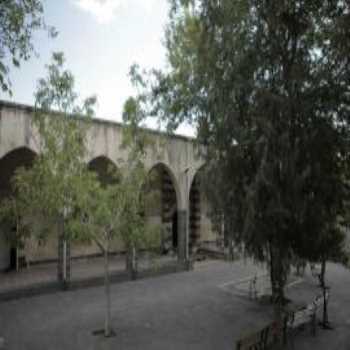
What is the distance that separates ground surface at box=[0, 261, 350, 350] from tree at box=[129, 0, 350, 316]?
336cm

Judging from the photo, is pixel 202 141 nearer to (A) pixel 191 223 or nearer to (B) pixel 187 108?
(B) pixel 187 108

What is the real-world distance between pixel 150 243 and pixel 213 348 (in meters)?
3.06

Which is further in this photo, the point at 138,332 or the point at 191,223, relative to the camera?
the point at 191,223

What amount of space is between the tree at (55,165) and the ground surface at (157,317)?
2752 millimetres

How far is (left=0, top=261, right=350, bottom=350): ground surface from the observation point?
10.3 m

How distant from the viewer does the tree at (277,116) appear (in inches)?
304

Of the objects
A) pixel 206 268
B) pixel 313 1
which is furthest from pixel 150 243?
pixel 206 268

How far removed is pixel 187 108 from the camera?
10.6 m

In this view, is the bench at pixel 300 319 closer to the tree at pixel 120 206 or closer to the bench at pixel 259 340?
the bench at pixel 259 340

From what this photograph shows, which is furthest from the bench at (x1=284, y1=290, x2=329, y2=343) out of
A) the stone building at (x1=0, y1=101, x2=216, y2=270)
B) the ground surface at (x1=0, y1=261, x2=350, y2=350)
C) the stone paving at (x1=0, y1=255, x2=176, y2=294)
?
the stone paving at (x1=0, y1=255, x2=176, y2=294)

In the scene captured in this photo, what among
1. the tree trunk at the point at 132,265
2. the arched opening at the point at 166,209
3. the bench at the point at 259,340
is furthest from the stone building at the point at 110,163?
the bench at the point at 259,340

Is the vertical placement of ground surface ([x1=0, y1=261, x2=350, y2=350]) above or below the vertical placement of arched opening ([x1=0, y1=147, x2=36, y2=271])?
below

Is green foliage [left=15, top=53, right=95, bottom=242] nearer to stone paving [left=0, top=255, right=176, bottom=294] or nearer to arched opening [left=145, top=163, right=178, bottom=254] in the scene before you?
stone paving [left=0, top=255, right=176, bottom=294]

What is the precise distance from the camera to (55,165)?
1034 centimetres
